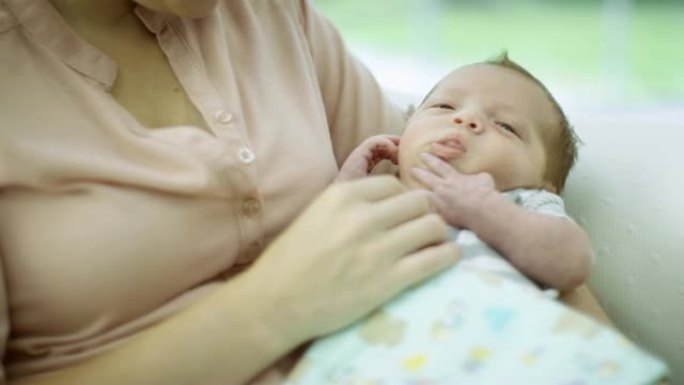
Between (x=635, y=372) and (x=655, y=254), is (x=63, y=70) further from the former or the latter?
(x=655, y=254)

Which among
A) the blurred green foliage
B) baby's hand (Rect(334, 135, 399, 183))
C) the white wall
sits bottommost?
the blurred green foliage

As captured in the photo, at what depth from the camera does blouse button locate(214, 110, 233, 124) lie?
93cm

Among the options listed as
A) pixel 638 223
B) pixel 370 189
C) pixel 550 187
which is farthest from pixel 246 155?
pixel 638 223

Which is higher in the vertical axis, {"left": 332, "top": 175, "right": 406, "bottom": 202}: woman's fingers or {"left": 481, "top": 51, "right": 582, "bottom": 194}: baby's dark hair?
{"left": 332, "top": 175, "right": 406, "bottom": 202}: woman's fingers

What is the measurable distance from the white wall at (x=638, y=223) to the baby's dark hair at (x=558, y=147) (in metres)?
0.08

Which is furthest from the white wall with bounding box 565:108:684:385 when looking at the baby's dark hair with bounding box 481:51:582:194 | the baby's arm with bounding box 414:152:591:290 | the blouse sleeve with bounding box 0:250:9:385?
the blouse sleeve with bounding box 0:250:9:385

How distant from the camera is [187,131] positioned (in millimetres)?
894

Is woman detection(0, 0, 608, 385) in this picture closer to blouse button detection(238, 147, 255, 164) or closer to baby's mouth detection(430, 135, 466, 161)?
blouse button detection(238, 147, 255, 164)

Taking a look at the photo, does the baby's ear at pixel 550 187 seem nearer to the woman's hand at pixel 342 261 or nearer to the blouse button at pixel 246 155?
the woman's hand at pixel 342 261


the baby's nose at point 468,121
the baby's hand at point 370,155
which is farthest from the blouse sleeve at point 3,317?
the baby's nose at point 468,121

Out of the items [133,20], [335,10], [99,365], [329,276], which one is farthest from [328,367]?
[335,10]

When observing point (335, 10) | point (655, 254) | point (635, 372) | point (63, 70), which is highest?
point (63, 70)

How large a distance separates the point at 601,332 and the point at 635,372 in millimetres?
47

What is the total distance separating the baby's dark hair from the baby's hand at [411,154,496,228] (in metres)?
0.17
